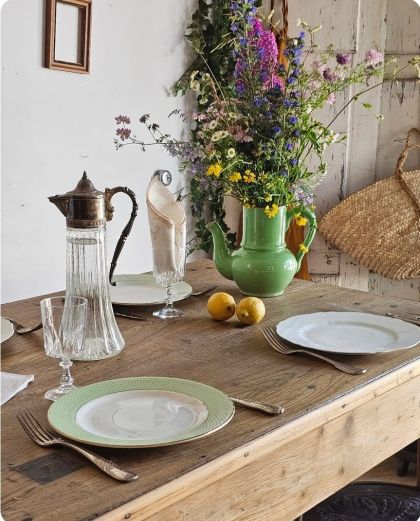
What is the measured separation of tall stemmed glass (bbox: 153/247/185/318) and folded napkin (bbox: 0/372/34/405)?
469 millimetres

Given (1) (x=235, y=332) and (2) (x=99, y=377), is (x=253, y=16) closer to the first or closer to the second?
(1) (x=235, y=332)

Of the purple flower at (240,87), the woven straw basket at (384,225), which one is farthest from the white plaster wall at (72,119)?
the purple flower at (240,87)

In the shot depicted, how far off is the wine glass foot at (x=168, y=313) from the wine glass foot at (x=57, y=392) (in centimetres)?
47

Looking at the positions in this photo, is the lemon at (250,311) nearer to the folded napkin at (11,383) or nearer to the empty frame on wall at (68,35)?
the folded napkin at (11,383)

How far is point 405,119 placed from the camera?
306cm

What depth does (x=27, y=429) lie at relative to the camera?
1.01 meters

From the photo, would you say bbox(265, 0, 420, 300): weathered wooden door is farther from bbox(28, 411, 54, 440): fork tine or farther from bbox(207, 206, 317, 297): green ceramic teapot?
bbox(28, 411, 54, 440): fork tine

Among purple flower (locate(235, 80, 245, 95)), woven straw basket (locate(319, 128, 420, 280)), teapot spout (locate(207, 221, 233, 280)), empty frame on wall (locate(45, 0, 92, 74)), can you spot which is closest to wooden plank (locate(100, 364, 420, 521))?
teapot spout (locate(207, 221, 233, 280))

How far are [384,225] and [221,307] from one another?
5.05 feet

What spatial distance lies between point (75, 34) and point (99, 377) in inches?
75.4

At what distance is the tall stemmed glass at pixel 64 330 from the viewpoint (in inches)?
45.1

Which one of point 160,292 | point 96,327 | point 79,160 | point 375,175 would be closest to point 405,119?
point 375,175

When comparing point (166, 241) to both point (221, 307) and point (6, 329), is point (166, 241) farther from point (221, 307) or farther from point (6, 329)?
point (6, 329)

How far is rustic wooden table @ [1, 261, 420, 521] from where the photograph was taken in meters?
0.87
